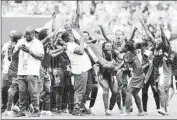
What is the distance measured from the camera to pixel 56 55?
13.7 m

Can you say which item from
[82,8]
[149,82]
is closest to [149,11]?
[82,8]

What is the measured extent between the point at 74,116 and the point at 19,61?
61.7 inches

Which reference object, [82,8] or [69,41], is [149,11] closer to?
[82,8]

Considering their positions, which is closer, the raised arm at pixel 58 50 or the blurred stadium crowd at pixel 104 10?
the raised arm at pixel 58 50

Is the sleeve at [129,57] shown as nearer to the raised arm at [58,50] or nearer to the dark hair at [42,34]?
the raised arm at [58,50]

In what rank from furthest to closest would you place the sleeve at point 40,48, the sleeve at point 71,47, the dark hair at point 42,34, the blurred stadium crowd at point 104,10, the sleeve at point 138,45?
the blurred stadium crowd at point 104,10 < the sleeve at point 138,45 < the dark hair at point 42,34 < the sleeve at point 71,47 < the sleeve at point 40,48

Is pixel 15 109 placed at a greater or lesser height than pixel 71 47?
lesser

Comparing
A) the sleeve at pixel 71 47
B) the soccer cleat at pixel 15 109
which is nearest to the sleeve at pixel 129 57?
the sleeve at pixel 71 47

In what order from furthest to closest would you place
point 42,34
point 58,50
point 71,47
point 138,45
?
point 138,45, point 42,34, point 58,50, point 71,47

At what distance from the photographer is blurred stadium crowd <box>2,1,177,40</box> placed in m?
27.8

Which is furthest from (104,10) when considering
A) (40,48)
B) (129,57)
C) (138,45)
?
(40,48)

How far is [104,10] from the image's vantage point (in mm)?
30047

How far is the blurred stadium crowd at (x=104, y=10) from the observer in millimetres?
27828

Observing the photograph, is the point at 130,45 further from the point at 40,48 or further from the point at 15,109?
the point at 15,109
